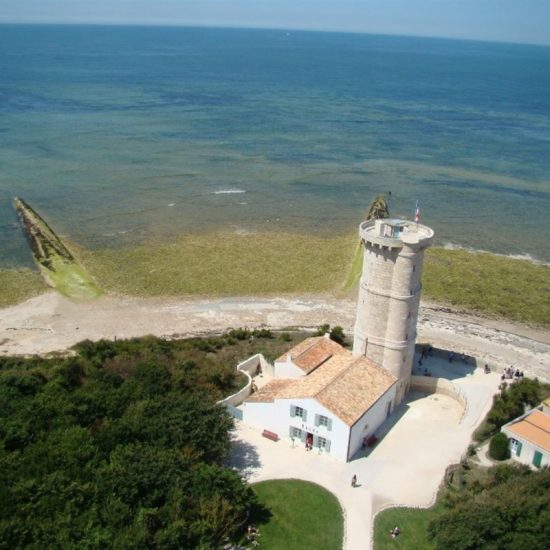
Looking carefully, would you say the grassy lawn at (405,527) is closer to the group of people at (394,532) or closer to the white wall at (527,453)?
the group of people at (394,532)

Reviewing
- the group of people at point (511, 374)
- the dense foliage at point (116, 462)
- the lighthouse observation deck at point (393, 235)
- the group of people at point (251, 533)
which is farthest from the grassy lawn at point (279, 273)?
the group of people at point (251, 533)

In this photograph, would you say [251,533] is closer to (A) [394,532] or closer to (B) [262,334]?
(A) [394,532]

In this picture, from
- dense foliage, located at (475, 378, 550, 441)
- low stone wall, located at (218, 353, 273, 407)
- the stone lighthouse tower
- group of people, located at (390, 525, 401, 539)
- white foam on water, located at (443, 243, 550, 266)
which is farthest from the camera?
white foam on water, located at (443, 243, 550, 266)

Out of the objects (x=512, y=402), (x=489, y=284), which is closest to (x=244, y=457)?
(x=512, y=402)

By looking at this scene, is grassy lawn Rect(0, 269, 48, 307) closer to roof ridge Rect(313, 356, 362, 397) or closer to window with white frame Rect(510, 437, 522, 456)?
roof ridge Rect(313, 356, 362, 397)

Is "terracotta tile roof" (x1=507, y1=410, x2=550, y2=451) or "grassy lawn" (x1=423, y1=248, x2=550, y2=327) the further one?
"grassy lawn" (x1=423, y1=248, x2=550, y2=327)

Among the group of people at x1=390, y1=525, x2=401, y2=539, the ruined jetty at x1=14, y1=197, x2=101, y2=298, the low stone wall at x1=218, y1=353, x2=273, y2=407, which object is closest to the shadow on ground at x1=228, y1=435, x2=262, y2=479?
the low stone wall at x1=218, y1=353, x2=273, y2=407

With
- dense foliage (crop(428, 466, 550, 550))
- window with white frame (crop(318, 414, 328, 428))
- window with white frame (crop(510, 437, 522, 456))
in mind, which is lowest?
window with white frame (crop(510, 437, 522, 456))
